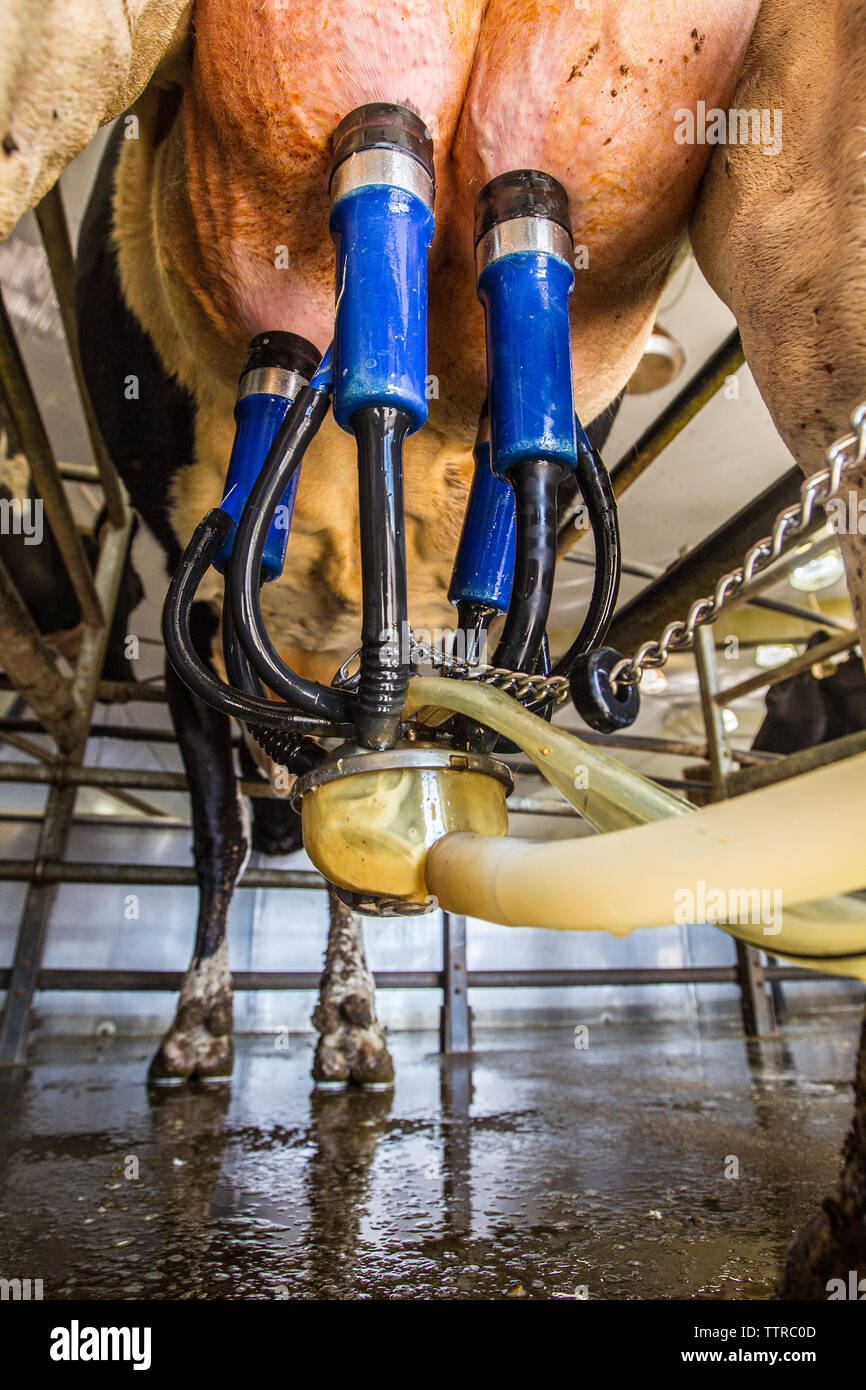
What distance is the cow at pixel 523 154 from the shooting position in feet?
2.20

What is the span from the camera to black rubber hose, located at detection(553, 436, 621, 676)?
35.5 inches

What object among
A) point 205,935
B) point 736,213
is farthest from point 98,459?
Answer: point 736,213

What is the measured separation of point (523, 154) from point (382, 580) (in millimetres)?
490

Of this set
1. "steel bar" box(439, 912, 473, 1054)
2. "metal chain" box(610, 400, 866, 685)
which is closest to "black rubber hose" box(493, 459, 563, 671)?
"metal chain" box(610, 400, 866, 685)

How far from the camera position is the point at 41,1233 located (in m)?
0.81

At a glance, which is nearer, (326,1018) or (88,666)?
(326,1018)

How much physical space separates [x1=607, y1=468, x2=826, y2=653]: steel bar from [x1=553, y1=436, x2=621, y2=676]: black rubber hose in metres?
0.76

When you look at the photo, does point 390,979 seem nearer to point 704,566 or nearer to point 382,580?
point 704,566

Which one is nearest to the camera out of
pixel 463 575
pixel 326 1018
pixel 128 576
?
pixel 463 575

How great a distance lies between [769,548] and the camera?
62 cm

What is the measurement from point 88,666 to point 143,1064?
127 cm

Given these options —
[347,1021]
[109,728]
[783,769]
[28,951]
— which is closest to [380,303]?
[347,1021]
